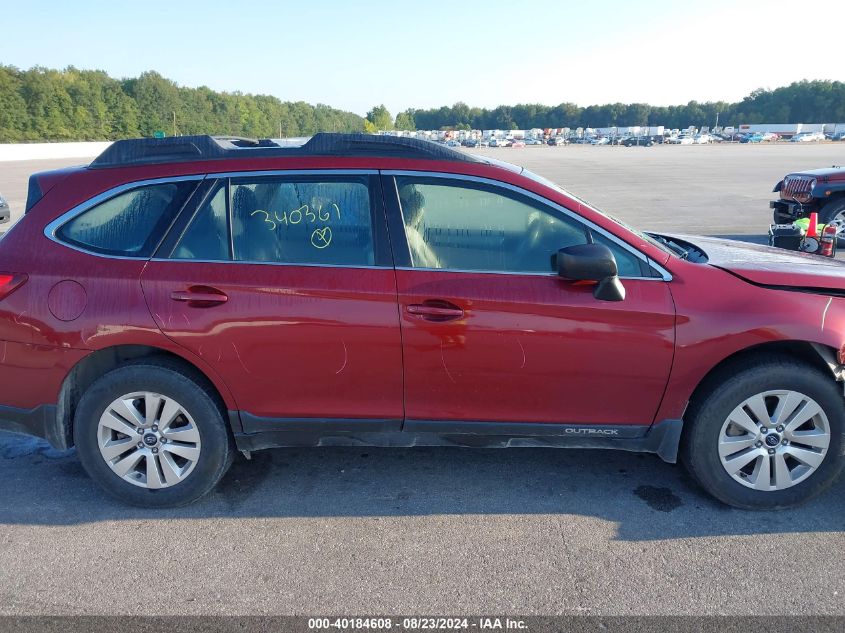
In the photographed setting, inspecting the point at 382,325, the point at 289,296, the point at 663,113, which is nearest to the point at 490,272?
the point at 382,325

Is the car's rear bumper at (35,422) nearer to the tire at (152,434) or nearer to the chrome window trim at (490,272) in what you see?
the tire at (152,434)

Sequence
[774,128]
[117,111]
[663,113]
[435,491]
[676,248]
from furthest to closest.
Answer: [663,113] < [774,128] < [117,111] < [676,248] < [435,491]

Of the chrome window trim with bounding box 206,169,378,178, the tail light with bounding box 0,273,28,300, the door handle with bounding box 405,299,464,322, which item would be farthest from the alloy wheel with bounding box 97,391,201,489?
the door handle with bounding box 405,299,464,322

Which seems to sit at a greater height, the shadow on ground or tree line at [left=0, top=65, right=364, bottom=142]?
tree line at [left=0, top=65, right=364, bottom=142]

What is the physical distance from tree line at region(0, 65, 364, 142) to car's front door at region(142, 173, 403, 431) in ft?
189

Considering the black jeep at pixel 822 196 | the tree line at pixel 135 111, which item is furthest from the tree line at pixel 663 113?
the black jeep at pixel 822 196

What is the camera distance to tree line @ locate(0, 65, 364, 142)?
213 feet

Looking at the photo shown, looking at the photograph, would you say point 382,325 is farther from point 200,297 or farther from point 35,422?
point 35,422

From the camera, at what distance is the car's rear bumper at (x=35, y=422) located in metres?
3.50

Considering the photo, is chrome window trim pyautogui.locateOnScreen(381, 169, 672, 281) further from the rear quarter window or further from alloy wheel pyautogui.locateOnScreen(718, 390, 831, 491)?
the rear quarter window

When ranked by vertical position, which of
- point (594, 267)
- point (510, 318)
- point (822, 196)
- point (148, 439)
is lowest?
point (148, 439)

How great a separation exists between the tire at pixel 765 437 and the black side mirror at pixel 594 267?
0.73 meters

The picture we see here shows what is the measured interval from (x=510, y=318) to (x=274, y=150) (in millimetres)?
1524

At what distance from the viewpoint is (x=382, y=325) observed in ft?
10.7
